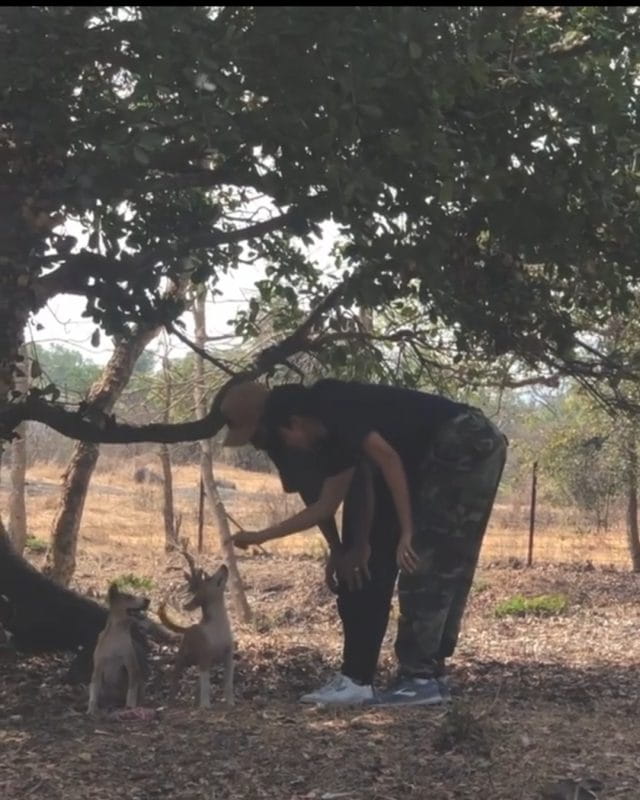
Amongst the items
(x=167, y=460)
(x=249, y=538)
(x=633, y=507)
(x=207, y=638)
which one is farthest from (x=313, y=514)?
(x=633, y=507)

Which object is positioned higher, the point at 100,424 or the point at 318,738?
the point at 100,424

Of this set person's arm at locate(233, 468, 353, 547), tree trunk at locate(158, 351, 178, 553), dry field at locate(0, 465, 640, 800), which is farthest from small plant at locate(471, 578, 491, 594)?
person's arm at locate(233, 468, 353, 547)

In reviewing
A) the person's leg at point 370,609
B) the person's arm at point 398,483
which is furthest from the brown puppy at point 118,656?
the person's arm at point 398,483

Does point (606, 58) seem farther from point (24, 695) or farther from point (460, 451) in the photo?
point (24, 695)

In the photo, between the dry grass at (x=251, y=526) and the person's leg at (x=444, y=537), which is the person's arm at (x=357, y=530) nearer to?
the person's leg at (x=444, y=537)

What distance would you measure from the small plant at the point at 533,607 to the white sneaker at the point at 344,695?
5949 millimetres

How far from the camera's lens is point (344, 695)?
559cm

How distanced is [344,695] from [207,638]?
63 cm

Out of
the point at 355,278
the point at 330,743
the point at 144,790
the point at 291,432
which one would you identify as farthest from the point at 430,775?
the point at 355,278

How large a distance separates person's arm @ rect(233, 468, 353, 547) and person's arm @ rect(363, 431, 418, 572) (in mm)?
127

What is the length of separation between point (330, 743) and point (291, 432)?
118cm

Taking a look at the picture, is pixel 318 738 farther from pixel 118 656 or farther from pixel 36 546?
pixel 36 546

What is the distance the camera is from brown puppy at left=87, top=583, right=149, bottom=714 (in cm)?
552

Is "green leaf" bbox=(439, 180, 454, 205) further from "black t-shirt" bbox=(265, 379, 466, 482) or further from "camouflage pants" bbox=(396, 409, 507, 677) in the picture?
"camouflage pants" bbox=(396, 409, 507, 677)
